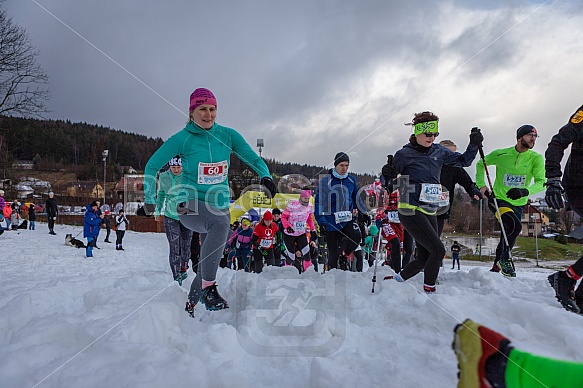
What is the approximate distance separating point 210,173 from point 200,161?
138mm

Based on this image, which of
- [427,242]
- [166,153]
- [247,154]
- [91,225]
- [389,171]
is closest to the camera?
[166,153]

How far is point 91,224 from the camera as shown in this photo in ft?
35.1

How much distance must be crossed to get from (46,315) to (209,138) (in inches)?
71.6

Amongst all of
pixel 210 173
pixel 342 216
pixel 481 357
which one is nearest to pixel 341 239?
pixel 342 216

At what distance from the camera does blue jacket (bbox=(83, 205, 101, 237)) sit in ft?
34.2

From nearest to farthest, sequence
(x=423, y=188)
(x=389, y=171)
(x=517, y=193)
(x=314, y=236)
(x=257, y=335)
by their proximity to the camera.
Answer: (x=257, y=335) → (x=423, y=188) → (x=389, y=171) → (x=517, y=193) → (x=314, y=236)

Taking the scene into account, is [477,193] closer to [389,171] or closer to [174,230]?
[389,171]

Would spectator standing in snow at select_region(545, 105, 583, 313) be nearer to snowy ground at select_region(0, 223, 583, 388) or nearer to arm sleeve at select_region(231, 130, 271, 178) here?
snowy ground at select_region(0, 223, 583, 388)

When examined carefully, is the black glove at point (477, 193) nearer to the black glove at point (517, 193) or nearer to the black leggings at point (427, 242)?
the black glove at point (517, 193)

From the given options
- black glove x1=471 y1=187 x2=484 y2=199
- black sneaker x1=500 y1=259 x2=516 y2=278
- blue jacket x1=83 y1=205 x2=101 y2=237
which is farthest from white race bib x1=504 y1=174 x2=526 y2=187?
blue jacket x1=83 y1=205 x2=101 y2=237

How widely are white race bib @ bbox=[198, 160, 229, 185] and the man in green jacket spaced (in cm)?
380

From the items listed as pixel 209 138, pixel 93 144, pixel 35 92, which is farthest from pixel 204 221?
pixel 93 144

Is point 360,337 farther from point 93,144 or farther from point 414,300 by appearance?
point 93,144

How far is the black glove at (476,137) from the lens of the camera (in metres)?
4.10
